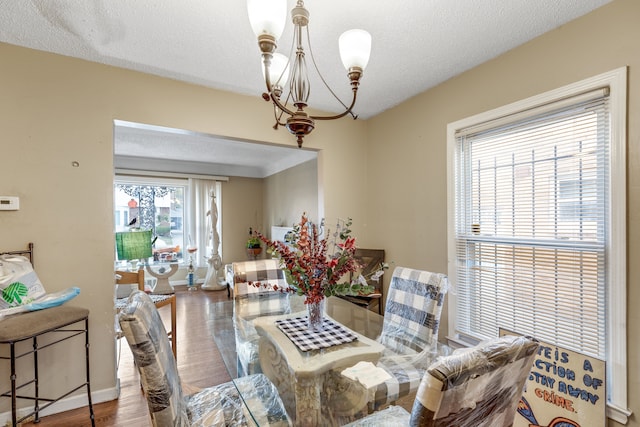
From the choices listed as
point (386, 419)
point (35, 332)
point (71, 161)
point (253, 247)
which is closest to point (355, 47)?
point (386, 419)

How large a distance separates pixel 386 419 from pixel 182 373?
6.62ft

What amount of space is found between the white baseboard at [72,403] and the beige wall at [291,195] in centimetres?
280

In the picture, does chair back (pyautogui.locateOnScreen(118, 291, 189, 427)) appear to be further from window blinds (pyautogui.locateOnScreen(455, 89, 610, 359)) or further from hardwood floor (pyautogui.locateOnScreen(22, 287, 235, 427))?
window blinds (pyautogui.locateOnScreen(455, 89, 610, 359))

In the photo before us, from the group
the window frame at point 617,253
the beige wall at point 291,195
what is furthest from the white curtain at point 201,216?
the window frame at point 617,253

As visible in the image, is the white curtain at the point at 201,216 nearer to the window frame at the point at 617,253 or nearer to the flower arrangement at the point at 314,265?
the flower arrangement at the point at 314,265

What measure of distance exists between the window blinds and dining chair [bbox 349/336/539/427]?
3.84 feet

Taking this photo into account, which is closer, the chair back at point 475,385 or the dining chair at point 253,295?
the chair back at point 475,385

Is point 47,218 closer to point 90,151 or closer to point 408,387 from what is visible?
point 90,151

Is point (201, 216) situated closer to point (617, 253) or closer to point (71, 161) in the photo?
point (71, 161)

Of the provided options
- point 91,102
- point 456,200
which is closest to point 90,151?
point 91,102

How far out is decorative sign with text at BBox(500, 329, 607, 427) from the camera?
1472 mm

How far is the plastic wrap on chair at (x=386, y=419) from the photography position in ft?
4.05

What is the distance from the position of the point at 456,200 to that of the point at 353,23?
1.48 meters

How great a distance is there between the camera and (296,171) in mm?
5086
